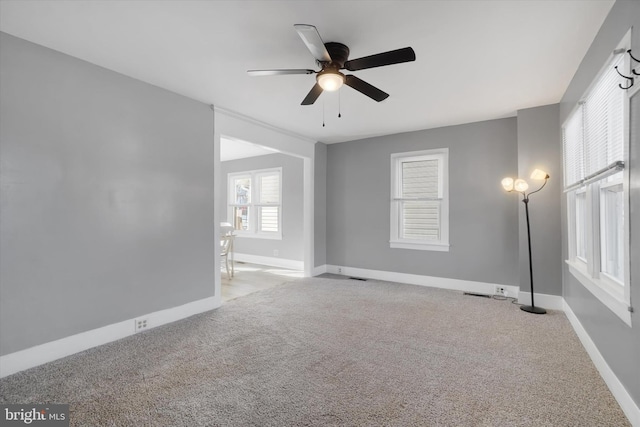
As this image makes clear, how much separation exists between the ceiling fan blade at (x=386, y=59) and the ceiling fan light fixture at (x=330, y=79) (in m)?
0.11

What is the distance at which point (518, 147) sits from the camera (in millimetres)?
3922

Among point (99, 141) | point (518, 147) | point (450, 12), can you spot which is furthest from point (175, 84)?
point (518, 147)

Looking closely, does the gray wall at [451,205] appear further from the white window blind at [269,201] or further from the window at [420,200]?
the white window blind at [269,201]

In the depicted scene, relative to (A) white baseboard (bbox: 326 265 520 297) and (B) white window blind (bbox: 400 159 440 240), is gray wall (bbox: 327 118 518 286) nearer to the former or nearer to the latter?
(A) white baseboard (bbox: 326 265 520 297)

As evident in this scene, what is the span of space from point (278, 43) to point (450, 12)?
4.11ft

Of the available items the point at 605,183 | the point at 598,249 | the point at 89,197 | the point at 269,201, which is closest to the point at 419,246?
the point at 598,249

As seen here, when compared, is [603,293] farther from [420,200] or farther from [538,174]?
[420,200]

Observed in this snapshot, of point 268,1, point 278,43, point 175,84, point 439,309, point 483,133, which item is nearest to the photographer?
point 268,1

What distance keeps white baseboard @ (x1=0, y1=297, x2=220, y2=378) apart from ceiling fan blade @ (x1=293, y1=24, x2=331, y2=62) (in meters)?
3.00

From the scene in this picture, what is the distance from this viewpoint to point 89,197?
2.70 meters

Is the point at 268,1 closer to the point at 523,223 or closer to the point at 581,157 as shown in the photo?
the point at 581,157

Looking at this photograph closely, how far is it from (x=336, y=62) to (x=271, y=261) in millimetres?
5186

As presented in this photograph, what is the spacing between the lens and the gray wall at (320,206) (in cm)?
568

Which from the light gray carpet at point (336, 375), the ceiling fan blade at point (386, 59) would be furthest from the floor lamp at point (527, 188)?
the ceiling fan blade at point (386, 59)
